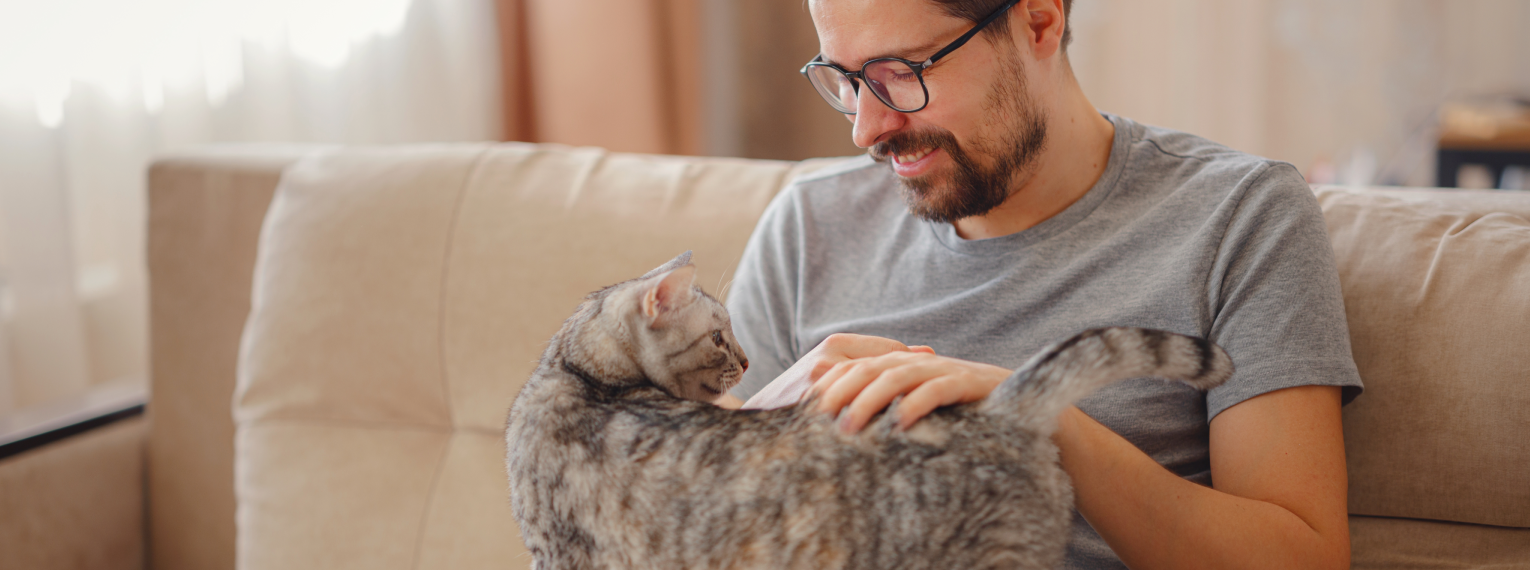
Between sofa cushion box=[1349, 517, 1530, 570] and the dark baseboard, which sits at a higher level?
sofa cushion box=[1349, 517, 1530, 570]

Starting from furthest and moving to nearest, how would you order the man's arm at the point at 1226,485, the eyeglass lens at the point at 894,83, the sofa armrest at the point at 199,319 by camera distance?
the sofa armrest at the point at 199,319, the eyeglass lens at the point at 894,83, the man's arm at the point at 1226,485

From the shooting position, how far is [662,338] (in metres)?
0.91

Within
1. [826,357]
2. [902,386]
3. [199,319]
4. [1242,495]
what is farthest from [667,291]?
[199,319]

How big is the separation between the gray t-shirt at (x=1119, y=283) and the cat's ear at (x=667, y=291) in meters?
0.26

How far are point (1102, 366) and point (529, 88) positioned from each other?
7.06 feet

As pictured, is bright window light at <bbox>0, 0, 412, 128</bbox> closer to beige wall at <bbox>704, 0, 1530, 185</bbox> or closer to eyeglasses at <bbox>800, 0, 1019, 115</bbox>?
beige wall at <bbox>704, 0, 1530, 185</bbox>

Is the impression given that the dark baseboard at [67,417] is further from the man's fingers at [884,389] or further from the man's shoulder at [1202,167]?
the man's shoulder at [1202,167]

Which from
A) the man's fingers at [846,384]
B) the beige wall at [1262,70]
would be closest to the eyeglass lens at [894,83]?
the man's fingers at [846,384]

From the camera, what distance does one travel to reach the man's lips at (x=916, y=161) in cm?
101

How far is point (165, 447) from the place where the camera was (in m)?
1.65

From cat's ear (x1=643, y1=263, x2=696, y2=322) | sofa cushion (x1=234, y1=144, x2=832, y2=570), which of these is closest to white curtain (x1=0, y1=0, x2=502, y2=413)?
sofa cushion (x1=234, y1=144, x2=832, y2=570)

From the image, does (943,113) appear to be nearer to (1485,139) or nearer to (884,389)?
(884,389)

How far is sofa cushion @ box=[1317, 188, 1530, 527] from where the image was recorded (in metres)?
0.96

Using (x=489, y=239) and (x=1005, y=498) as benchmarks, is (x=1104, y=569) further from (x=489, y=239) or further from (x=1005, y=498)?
(x=489, y=239)
